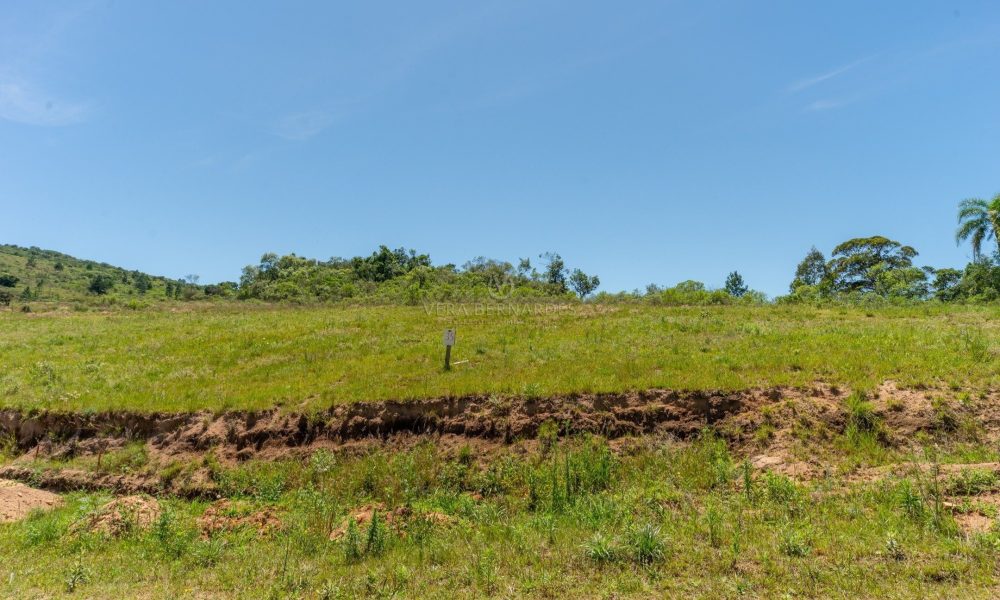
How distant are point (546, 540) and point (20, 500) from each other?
444 inches

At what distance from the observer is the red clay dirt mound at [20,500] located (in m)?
9.66

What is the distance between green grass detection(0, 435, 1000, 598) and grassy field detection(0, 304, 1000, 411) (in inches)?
107

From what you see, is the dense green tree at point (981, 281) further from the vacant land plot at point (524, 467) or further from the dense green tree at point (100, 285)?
the dense green tree at point (100, 285)

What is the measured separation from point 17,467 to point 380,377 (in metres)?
9.03

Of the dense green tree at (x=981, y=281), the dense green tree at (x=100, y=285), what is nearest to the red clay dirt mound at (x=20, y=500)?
the dense green tree at (x=981, y=281)

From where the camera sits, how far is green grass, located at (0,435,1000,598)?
217 inches

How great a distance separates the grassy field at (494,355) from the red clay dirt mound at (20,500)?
2.82 metres

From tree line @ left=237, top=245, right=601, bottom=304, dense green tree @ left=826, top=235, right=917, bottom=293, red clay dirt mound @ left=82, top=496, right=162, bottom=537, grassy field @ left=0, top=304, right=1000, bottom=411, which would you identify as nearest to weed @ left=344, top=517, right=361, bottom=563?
red clay dirt mound @ left=82, top=496, right=162, bottom=537

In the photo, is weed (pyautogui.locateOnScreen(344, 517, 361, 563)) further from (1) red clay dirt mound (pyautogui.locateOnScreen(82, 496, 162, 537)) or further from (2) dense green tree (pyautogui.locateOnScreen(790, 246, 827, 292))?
(2) dense green tree (pyautogui.locateOnScreen(790, 246, 827, 292))

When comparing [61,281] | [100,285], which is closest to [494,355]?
[100,285]

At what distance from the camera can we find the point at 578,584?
5.64m

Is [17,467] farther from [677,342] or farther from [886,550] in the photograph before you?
[677,342]

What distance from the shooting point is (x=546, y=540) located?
7.04 meters

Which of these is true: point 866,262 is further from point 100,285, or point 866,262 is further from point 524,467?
point 100,285
